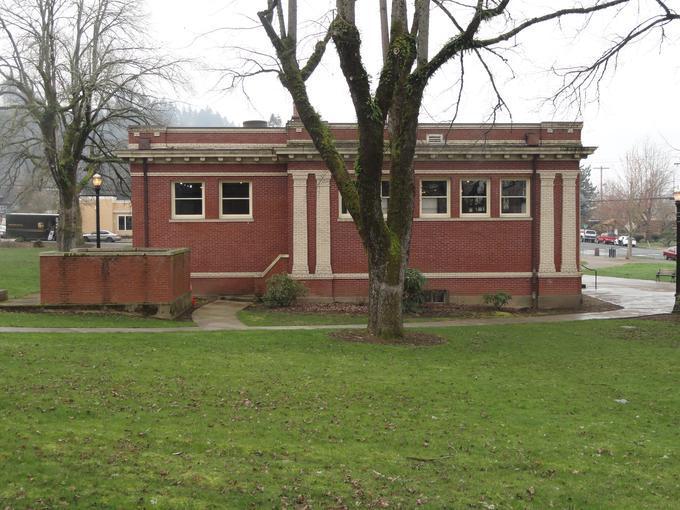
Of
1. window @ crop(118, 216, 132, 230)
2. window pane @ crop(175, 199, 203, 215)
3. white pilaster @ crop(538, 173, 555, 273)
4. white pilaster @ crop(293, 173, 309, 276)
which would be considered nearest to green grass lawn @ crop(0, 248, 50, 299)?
window pane @ crop(175, 199, 203, 215)

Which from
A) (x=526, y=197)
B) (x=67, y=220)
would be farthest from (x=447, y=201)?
(x=67, y=220)

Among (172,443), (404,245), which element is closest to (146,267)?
(404,245)

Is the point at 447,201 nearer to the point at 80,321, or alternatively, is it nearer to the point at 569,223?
the point at 569,223

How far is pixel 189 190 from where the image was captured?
2545cm

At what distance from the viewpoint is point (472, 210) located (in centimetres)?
2533

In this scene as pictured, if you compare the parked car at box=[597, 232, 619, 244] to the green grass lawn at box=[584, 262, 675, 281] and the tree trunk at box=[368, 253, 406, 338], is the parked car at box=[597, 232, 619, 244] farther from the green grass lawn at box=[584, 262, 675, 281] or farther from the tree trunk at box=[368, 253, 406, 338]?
the tree trunk at box=[368, 253, 406, 338]

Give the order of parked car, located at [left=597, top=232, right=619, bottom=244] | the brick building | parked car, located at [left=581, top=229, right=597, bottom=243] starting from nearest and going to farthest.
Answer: the brick building
parked car, located at [left=597, top=232, right=619, bottom=244]
parked car, located at [left=581, top=229, right=597, bottom=243]

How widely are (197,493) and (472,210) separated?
20.8 metres

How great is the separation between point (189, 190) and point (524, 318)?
1264cm

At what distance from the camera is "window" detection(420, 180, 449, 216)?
82.9ft

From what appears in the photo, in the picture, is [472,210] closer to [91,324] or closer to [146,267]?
[146,267]

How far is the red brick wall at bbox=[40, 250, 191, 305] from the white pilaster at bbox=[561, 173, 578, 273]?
14.3m

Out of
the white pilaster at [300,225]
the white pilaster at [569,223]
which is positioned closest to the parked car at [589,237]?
the white pilaster at [569,223]

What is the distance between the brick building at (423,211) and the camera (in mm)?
24797
